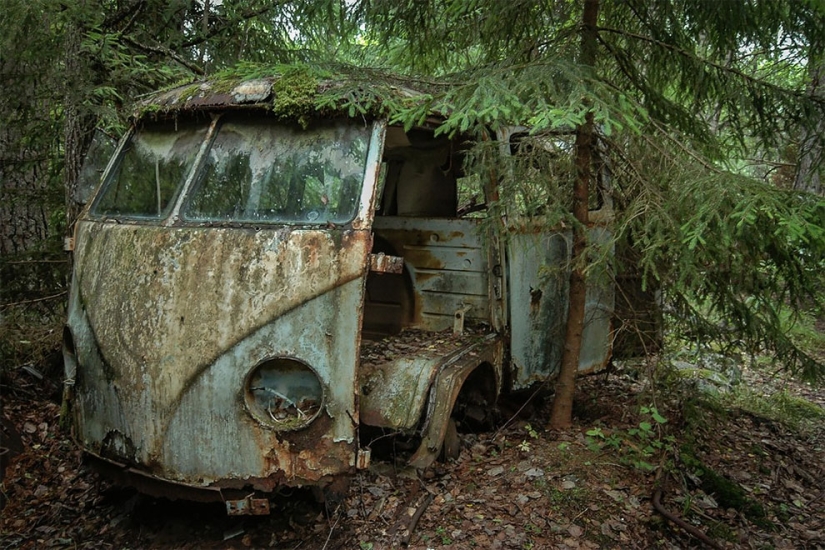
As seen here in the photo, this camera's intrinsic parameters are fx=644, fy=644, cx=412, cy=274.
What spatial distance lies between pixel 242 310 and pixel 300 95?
132 centimetres

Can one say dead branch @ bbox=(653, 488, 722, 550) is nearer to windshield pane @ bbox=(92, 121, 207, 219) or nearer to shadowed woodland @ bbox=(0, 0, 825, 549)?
shadowed woodland @ bbox=(0, 0, 825, 549)

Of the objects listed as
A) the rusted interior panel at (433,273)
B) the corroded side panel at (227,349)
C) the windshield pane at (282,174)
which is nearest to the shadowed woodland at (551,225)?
the windshield pane at (282,174)

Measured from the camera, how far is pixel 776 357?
4555 mm

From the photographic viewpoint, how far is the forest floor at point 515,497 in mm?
→ 3635

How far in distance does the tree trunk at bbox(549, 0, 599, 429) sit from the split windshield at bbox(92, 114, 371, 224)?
1546 mm

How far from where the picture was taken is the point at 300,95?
3732 mm

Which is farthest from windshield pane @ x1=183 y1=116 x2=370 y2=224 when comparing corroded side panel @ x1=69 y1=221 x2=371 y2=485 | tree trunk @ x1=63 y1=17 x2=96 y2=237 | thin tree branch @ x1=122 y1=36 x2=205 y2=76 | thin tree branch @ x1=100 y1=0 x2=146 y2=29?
thin tree branch @ x1=100 y1=0 x2=146 y2=29

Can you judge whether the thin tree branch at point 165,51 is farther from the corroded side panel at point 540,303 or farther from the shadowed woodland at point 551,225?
the corroded side panel at point 540,303

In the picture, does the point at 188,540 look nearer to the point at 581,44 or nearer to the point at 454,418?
the point at 454,418

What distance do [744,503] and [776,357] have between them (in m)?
1.06

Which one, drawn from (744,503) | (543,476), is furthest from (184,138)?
(744,503)

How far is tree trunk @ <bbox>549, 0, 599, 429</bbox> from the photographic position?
14.3ft

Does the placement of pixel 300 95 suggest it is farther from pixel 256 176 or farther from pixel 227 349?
pixel 227 349

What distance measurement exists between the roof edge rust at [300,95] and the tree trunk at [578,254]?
47.7 inches
